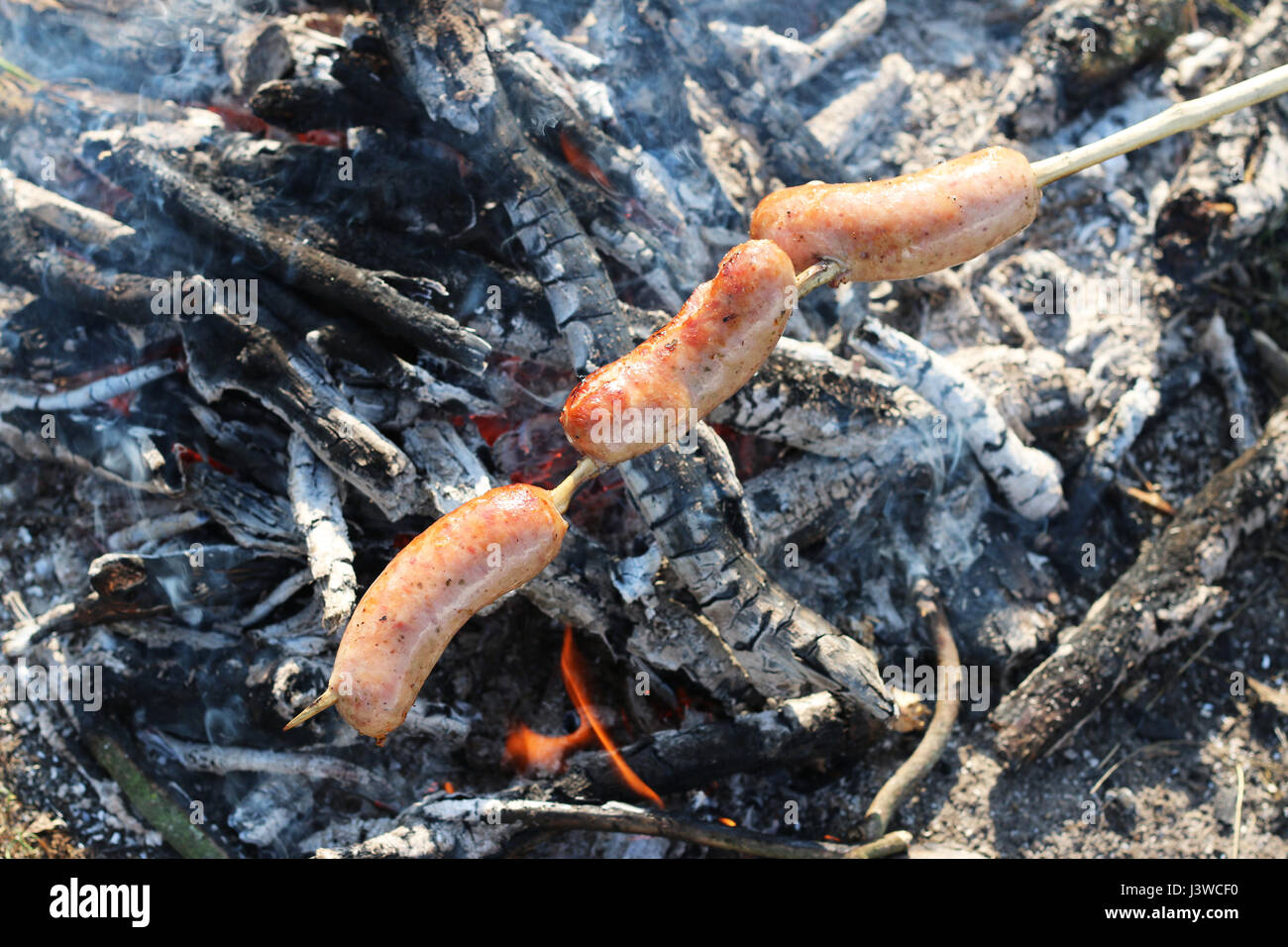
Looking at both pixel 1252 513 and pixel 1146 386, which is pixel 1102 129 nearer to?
pixel 1146 386

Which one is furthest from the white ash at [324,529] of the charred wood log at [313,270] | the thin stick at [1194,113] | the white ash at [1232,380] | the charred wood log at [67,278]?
the white ash at [1232,380]

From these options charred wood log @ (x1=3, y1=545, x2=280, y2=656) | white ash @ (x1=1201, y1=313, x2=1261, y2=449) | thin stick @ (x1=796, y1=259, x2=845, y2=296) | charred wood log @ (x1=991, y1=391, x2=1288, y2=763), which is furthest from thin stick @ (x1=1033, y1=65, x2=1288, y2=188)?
charred wood log @ (x1=3, y1=545, x2=280, y2=656)

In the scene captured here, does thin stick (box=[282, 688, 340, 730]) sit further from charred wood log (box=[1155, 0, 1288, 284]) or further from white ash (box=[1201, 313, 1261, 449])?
charred wood log (box=[1155, 0, 1288, 284])

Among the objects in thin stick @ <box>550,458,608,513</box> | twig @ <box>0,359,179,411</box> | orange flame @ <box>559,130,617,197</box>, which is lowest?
thin stick @ <box>550,458,608,513</box>

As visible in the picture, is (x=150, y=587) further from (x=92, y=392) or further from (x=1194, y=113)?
(x=1194, y=113)

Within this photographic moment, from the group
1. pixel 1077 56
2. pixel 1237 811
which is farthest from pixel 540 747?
pixel 1077 56

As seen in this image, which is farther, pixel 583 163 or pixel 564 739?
pixel 583 163
